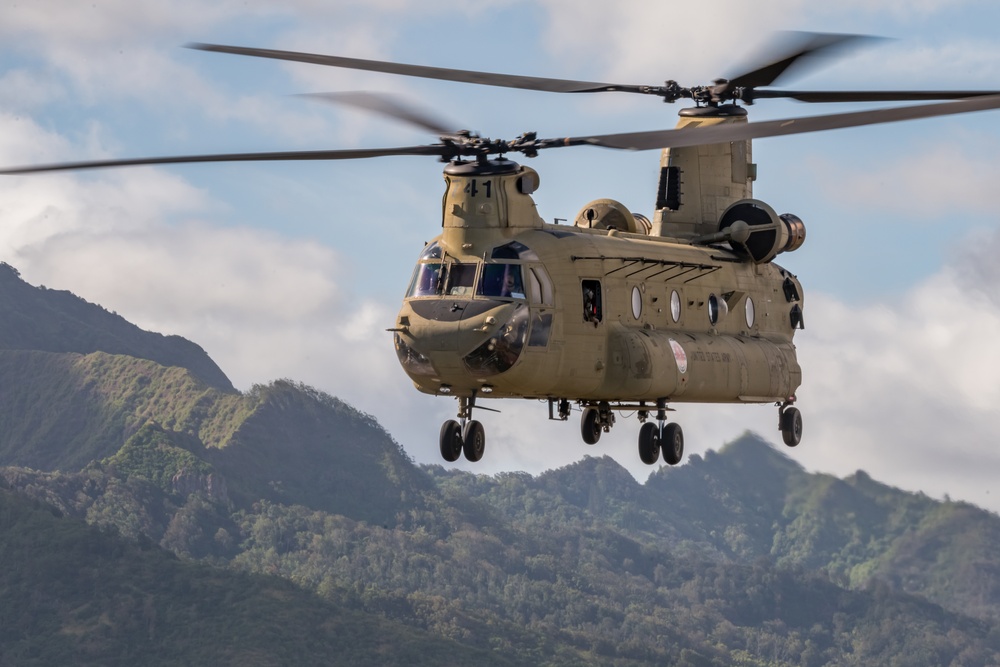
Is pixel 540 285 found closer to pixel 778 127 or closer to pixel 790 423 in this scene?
pixel 778 127

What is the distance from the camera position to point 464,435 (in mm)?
38344

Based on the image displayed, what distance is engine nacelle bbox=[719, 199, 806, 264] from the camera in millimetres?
46125

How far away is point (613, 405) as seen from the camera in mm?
42156

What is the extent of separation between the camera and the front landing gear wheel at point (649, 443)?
1668 inches

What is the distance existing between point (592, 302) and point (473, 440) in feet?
14.1

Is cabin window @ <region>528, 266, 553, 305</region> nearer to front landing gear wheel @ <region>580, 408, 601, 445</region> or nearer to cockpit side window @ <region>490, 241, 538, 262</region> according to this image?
cockpit side window @ <region>490, 241, 538, 262</region>


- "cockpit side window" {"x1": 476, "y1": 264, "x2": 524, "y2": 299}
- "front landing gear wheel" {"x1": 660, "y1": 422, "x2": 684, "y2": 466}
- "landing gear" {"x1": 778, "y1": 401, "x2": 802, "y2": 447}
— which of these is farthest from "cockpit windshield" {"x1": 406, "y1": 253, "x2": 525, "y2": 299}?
"landing gear" {"x1": 778, "y1": 401, "x2": 802, "y2": 447}

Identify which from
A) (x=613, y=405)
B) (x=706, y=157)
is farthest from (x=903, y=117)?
(x=706, y=157)

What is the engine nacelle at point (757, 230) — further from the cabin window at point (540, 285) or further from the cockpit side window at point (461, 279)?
the cockpit side window at point (461, 279)

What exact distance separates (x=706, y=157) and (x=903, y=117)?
1533cm

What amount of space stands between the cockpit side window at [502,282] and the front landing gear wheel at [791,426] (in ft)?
40.1

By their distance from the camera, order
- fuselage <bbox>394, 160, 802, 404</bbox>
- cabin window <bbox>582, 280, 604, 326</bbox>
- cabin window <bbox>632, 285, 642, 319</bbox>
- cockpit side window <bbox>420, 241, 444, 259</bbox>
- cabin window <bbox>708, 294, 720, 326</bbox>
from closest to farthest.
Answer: fuselage <bbox>394, 160, 802, 404</bbox> → cockpit side window <bbox>420, 241, 444, 259</bbox> → cabin window <bbox>582, 280, 604, 326</bbox> → cabin window <bbox>632, 285, 642, 319</bbox> → cabin window <bbox>708, 294, 720, 326</bbox>

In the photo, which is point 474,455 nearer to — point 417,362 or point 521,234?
point 417,362

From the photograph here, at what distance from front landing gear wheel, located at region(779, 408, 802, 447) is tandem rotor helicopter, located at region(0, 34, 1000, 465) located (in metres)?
0.05
